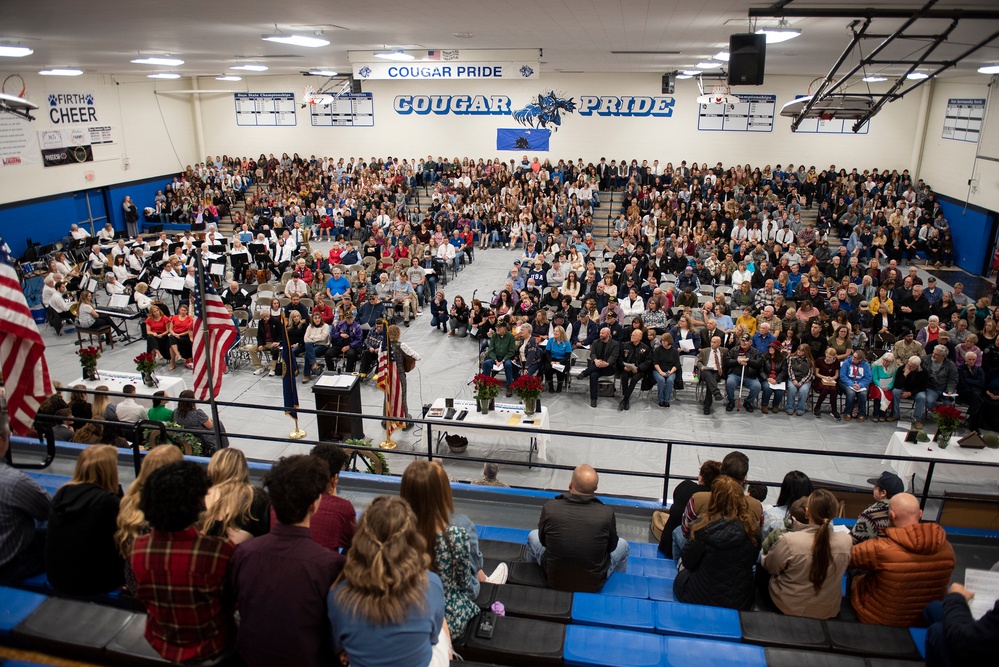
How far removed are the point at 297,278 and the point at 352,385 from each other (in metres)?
6.11

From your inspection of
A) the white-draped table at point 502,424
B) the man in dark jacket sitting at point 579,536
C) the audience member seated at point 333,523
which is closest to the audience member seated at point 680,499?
the man in dark jacket sitting at point 579,536

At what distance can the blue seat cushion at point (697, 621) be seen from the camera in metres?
3.46

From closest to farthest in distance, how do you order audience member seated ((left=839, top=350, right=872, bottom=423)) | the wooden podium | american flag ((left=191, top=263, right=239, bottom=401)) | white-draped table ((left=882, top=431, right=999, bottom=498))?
american flag ((left=191, top=263, right=239, bottom=401)) → white-draped table ((left=882, top=431, right=999, bottom=498)) → the wooden podium → audience member seated ((left=839, top=350, right=872, bottom=423))

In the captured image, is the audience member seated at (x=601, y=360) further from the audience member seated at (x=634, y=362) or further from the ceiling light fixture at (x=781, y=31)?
the ceiling light fixture at (x=781, y=31)

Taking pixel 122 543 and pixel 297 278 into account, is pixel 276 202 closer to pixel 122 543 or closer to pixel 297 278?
pixel 297 278

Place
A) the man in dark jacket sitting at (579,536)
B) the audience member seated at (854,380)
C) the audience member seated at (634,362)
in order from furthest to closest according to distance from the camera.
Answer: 1. the audience member seated at (634,362)
2. the audience member seated at (854,380)
3. the man in dark jacket sitting at (579,536)

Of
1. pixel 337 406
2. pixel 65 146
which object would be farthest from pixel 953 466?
pixel 65 146

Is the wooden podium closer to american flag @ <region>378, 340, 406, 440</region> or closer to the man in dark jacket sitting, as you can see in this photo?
american flag @ <region>378, 340, 406, 440</region>

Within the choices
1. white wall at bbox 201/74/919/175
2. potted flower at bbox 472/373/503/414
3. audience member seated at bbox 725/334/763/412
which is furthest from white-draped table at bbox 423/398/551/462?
white wall at bbox 201/74/919/175

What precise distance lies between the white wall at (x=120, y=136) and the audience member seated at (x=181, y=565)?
65.4ft

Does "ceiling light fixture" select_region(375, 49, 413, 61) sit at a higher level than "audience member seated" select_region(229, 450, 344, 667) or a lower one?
higher

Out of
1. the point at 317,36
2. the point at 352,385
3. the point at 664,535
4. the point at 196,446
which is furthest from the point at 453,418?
the point at 317,36

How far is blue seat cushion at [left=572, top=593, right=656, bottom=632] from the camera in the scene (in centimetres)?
356

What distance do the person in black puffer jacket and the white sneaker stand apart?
1007mm
